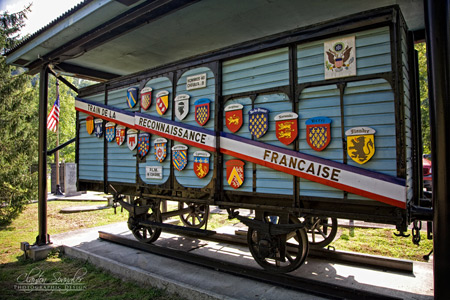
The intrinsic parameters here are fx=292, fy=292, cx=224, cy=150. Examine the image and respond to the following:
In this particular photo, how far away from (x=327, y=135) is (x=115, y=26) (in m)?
4.06

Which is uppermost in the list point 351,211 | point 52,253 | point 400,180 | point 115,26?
point 115,26

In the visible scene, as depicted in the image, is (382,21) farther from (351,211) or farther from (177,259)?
(177,259)

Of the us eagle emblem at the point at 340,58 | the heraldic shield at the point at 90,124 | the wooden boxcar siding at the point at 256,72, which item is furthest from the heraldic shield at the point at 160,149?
the us eagle emblem at the point at 340,58

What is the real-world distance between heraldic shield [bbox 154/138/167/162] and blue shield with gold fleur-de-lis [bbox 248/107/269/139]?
1.86 m

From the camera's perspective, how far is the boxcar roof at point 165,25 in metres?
4.75

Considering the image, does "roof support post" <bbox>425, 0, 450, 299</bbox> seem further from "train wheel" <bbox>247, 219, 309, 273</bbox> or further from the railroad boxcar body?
"train wheel" <bbox>247, 219, 309, 273</bbox>

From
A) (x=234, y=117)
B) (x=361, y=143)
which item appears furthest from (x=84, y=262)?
(x=361, y=143)

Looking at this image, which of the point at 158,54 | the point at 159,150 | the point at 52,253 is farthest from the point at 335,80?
the point at 52,253

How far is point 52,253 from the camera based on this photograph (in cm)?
626

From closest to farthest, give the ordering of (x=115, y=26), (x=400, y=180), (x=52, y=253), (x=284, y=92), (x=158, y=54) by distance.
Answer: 1. (x=400, y=180)
2. (x=284, y=92)
3. (x=115, y=26)
4. (x=52, y=253)
5. (x=158, y=54)

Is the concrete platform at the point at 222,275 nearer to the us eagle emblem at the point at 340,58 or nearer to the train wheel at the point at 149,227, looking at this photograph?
the train wheel at the point at 149,227

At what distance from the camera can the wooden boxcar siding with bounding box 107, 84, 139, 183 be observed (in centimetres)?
598

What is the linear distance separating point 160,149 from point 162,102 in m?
0.87

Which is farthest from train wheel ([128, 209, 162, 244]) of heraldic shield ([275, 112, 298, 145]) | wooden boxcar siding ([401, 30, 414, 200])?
wooden boxcar siding ([401, 30, 414, 200])
